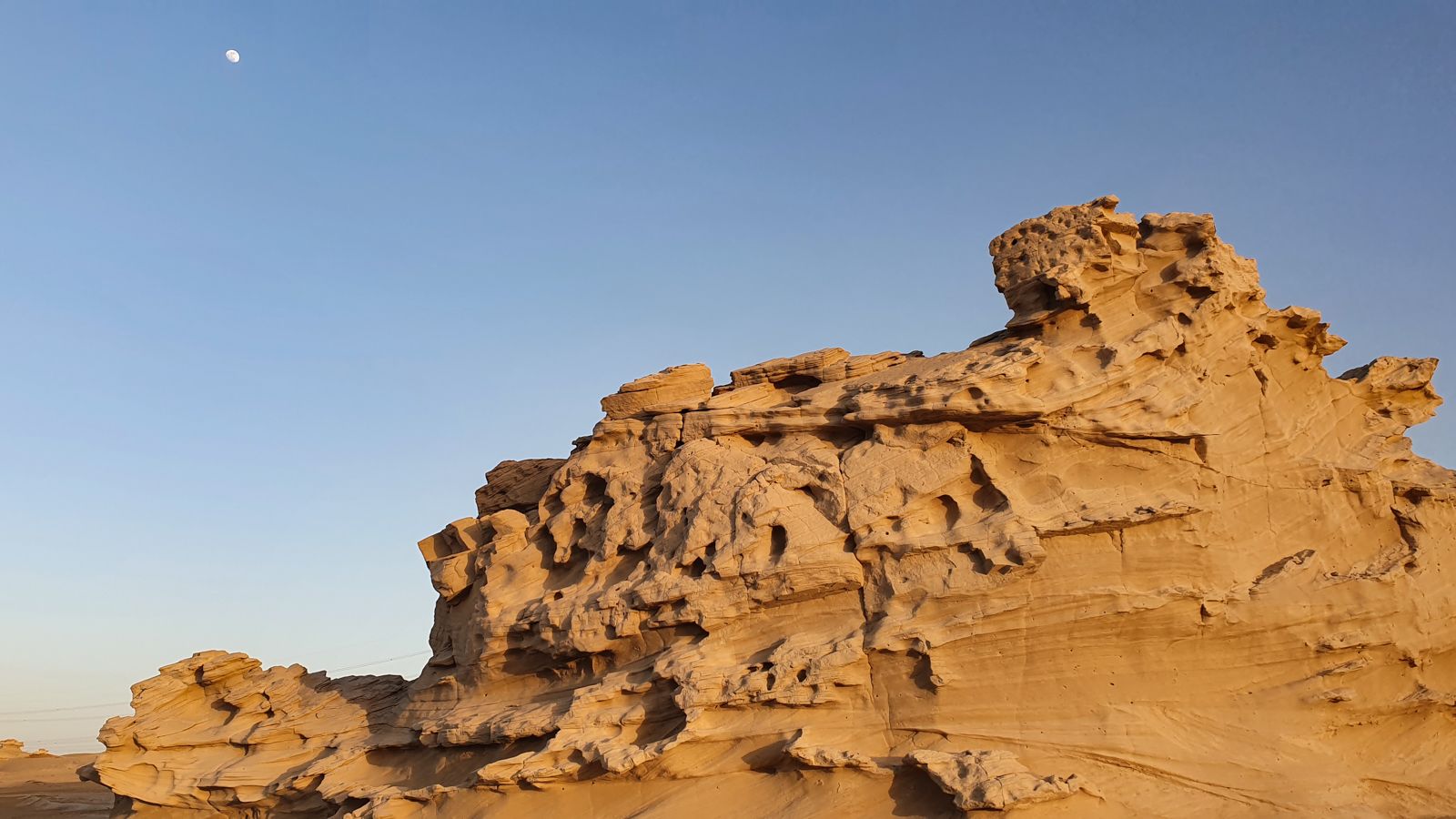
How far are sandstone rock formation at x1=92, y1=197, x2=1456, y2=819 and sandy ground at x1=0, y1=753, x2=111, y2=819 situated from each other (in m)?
15.8

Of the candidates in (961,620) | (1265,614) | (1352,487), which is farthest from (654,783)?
(1352,487)

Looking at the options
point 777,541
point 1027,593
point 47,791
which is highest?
point 777,541

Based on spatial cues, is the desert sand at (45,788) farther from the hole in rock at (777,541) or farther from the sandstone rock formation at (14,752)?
the hole in rock at (777,541)

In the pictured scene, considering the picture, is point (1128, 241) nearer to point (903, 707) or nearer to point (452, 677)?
point (903, 707)

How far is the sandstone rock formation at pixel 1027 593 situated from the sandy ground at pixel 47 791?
15.8 meters

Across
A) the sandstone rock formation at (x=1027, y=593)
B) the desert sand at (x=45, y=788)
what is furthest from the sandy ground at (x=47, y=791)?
the sandstone rock formation at (x=1027, y=593)

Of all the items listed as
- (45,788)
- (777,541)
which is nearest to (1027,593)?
(777,541)

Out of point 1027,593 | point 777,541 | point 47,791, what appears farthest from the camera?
point 47,791

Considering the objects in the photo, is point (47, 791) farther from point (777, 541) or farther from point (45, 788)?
point (777, 541)

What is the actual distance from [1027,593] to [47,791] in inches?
1343

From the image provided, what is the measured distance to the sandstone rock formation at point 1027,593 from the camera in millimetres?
14180

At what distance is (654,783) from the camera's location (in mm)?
A: 15695

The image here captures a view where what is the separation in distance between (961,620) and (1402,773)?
6.36 metres

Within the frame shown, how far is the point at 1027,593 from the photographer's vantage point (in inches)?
578
